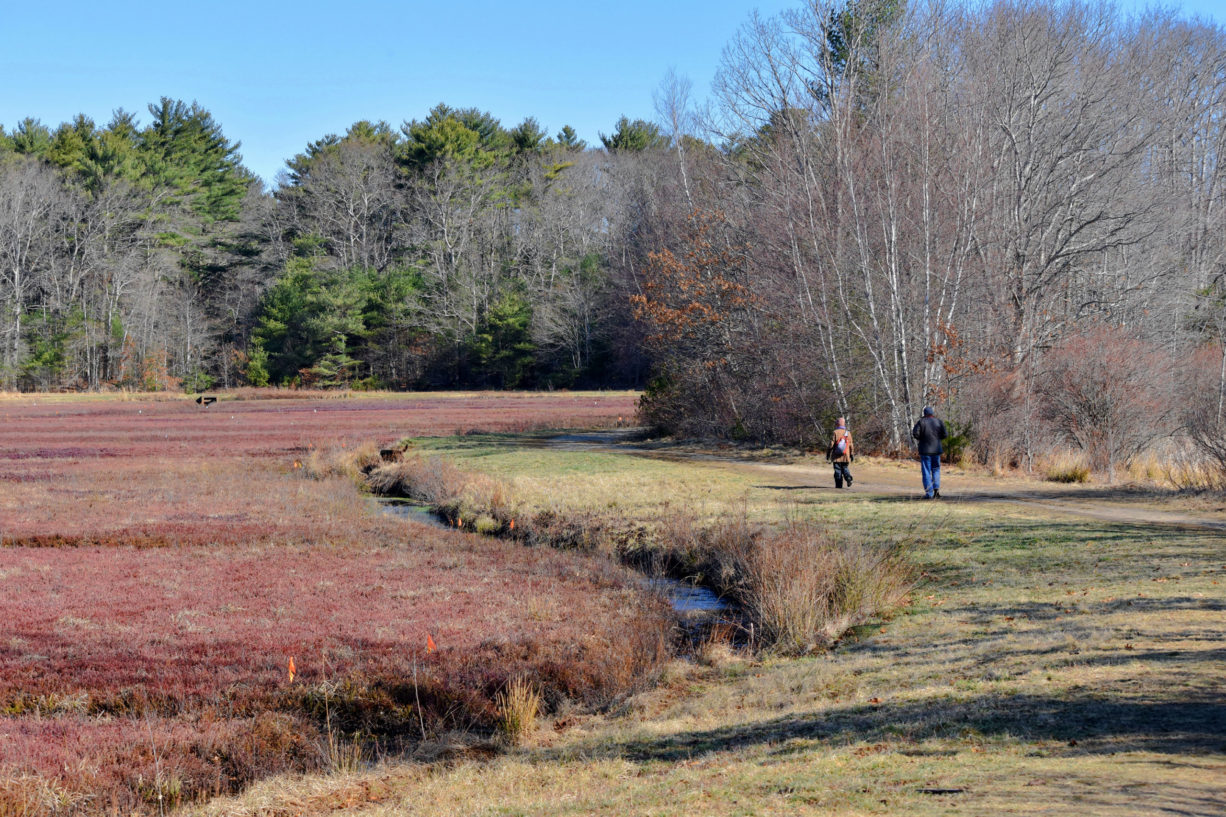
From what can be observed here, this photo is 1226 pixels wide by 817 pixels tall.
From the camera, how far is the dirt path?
16312 millimetres

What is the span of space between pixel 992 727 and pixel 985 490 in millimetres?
14223

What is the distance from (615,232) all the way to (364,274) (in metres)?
21.9

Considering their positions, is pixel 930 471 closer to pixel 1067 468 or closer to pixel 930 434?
pixel 930 434

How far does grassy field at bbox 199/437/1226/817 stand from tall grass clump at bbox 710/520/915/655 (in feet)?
1.49

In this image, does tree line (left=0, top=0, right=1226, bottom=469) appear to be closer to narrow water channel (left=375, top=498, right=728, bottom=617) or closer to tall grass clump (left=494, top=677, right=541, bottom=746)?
narrow water channel (left=375, top=498, right=728, bottom=617)

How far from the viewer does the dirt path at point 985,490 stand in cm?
1631

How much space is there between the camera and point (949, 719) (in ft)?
26.7

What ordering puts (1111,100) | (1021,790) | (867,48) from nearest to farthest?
(1021,790), (867,48), (1111,100)

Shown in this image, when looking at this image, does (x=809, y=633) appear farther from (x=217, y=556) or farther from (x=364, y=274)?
(x=364, y=274)

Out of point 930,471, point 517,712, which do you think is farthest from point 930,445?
point 517,712

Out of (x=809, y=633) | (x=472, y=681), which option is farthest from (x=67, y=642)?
(x=809, y=633)

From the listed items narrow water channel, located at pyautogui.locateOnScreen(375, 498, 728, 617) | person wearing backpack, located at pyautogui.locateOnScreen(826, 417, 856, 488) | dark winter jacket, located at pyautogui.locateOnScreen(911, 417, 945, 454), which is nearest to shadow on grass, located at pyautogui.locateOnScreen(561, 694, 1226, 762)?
narrow water channel, located at pyautogui.locateOnScreen(375, 498, 728, 617)

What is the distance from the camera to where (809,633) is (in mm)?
12375

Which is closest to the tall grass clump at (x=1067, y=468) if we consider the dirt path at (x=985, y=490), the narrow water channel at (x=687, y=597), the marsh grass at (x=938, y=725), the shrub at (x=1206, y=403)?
the dirt path at (x=985, y=490)
